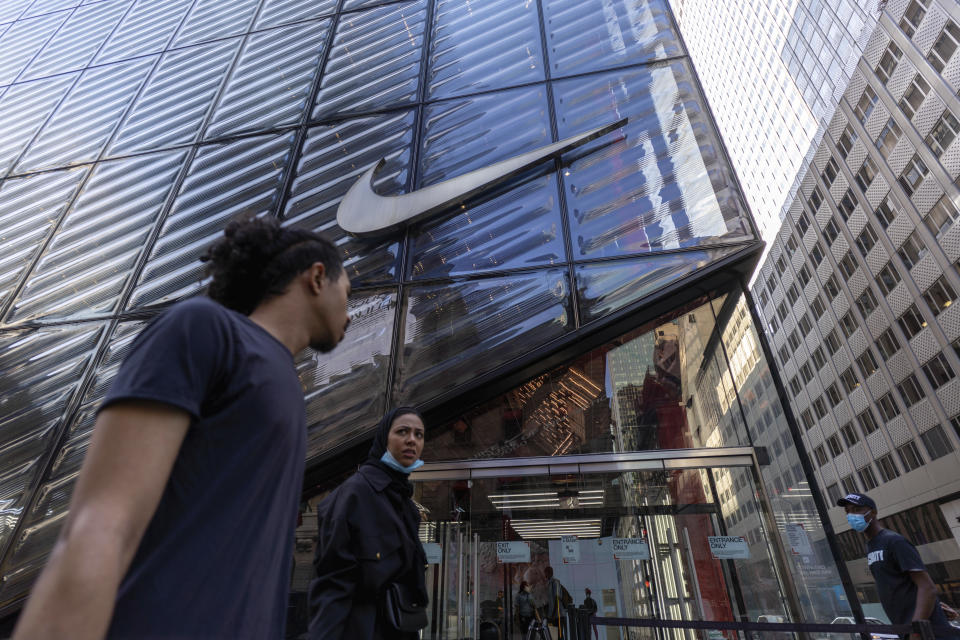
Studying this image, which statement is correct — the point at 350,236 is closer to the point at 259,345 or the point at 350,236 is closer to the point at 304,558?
the point at 304,558

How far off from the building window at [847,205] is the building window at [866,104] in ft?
18.2

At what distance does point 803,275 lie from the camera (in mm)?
49094

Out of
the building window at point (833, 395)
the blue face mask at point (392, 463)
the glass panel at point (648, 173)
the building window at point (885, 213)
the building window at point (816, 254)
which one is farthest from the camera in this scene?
the building window at point (816, 254)

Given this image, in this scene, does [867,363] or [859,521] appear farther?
[867,363]

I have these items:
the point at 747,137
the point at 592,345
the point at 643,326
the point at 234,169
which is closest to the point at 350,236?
the point at 234,169

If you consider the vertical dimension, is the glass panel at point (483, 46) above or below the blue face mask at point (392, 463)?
above

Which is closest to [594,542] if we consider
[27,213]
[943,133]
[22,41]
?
[27,213]

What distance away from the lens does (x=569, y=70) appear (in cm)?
866

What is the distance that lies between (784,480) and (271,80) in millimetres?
10779

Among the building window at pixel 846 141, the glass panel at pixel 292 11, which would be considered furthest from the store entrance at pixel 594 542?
the building window at pixel 846 141

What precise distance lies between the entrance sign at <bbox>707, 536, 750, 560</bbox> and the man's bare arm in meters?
5.62

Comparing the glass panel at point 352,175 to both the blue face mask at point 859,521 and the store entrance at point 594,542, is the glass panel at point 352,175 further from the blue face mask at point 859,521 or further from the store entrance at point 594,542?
the blue face mask at point 859,521

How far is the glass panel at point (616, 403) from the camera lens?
6023 millimetres

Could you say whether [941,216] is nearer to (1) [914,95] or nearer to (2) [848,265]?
(1) [914,95]
